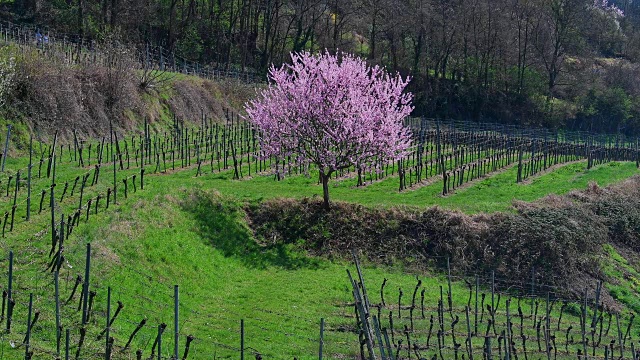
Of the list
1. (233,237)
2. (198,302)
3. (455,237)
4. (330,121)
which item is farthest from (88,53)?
(198,302)

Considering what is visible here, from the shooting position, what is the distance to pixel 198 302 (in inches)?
800

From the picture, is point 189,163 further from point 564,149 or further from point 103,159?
point 564,149

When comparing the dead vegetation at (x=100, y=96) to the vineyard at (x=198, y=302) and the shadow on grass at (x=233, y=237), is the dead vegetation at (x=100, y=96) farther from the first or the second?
the shadow on grass at (x=233, y=237)

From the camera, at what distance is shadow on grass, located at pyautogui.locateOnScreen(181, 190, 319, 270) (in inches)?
1003

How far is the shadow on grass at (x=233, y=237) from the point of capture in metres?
25.5

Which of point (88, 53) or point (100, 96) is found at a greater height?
point (88, 53)

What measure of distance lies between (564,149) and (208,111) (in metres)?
23.6

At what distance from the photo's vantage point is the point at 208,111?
50156 mm

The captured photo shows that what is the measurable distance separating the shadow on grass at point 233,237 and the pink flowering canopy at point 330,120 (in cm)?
279

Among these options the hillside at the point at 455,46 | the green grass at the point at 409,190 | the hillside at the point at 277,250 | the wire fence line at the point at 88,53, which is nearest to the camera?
the hillside at the point at 277,250

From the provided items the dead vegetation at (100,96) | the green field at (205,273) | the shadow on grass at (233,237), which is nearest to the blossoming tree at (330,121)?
the green field at (205,273)

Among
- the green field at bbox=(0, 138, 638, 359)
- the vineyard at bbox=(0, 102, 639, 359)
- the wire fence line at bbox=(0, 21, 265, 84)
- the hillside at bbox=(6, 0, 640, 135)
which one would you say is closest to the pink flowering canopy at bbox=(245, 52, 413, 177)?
the green field at bbox=(0, 138, 638, 359)

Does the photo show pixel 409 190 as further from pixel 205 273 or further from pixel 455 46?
pixel 455 46

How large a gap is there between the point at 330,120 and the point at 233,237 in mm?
5579
